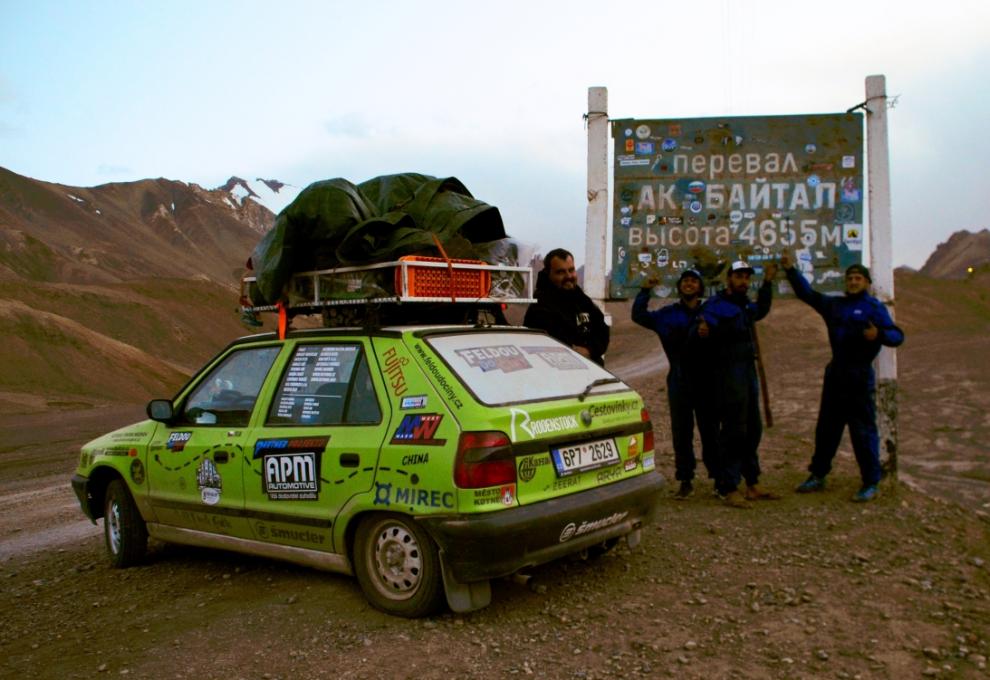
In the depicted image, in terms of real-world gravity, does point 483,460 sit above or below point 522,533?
above

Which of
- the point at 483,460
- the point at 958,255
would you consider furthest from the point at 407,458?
the point at 958,255

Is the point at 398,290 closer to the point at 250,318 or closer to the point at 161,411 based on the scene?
the point at 250,318

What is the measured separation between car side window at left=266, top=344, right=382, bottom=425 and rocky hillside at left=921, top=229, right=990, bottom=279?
77103 millimetres

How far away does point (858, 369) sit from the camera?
672cm

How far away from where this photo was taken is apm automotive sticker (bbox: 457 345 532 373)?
4.64m

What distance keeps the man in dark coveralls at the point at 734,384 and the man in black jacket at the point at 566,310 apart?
0.77 meters

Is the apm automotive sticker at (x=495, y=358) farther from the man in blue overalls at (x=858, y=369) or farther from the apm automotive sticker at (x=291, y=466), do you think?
the man in blue overalls at (x=858, y=369)

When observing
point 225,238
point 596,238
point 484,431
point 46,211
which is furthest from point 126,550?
point 225,238

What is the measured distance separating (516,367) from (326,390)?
1.07 metres

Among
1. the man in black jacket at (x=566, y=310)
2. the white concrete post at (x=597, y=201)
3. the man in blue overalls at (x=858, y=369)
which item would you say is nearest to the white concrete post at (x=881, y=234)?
the man in blue overalls at (x=858, y=369)

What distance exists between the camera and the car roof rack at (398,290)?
16.2 feet

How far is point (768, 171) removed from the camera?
7.51m

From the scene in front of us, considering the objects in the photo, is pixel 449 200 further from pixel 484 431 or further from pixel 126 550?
pixel 126 550

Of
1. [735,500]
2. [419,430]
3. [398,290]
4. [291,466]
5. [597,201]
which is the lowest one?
[735,500]
